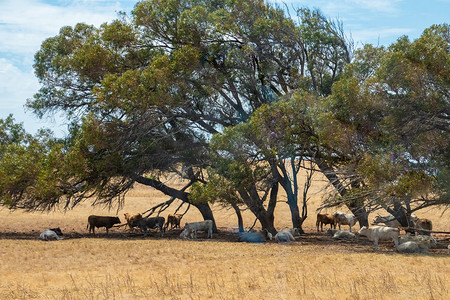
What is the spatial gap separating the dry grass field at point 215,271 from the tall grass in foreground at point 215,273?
0.02 meters

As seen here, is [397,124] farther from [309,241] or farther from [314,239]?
[314,239]

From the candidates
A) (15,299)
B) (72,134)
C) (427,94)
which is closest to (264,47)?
(427,94)

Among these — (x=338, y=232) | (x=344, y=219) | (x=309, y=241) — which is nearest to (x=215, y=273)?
(x=309, y=241)

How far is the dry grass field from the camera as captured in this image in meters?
11.2

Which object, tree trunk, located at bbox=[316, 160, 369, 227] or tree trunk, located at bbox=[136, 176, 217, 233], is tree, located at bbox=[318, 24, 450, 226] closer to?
tree trunk, located at bbox=[316, 160, 369, 227]

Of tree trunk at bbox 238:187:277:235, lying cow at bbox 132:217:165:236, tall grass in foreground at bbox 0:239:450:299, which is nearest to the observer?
tall grass in foreground at bbox 0:239:450:299

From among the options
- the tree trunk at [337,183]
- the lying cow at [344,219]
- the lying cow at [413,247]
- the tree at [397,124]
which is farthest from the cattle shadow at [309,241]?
the lying cow at [344,219]

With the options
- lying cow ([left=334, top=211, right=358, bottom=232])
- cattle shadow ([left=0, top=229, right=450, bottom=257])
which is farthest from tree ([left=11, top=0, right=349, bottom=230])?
lying cow ([left=334, top=211, right=358, bottom=232])

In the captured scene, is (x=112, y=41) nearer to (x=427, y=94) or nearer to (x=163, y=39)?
(x=163, y=39)

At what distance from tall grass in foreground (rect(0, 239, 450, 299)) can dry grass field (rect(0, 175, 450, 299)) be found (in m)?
0.02

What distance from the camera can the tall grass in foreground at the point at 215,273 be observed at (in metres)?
11.1

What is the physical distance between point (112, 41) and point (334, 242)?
13867mm

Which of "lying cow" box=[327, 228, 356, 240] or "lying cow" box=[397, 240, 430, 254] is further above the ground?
"lying cow" box=[327, 228, 356, 240]

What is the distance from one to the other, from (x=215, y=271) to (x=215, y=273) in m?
0.50
